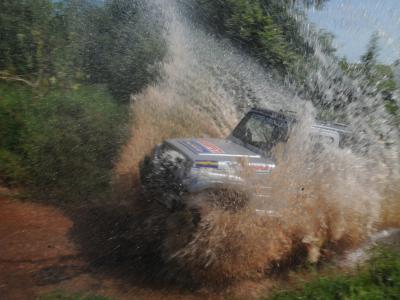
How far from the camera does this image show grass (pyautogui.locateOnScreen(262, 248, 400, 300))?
3.89 meters

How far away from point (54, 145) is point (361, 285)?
514 centimetres

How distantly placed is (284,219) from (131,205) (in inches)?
95.4

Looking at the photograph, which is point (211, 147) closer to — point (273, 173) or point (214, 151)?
point (214, 151)

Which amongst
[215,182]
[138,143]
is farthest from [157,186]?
[138,143]

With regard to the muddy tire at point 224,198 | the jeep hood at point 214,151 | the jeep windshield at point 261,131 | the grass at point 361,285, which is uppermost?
the jeep windshield at point 261,131

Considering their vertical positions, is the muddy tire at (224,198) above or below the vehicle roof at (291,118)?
below

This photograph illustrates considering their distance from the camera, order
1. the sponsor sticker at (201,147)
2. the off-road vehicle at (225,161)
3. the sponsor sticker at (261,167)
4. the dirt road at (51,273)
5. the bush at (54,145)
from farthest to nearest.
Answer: the bush at (54,145) < the sponsor sticker at (201,147) < the sponsor sticker at (261,167) < the off-road vehicle at (225,161) < the dirt road at (51,273)

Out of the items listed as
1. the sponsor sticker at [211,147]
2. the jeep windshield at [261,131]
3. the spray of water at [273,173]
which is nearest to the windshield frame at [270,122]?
the jeep windshield at [261,131]

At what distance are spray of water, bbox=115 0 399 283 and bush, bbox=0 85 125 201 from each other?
1.55 feet

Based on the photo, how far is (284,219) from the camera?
5.18 m

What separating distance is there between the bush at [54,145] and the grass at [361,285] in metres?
4.17

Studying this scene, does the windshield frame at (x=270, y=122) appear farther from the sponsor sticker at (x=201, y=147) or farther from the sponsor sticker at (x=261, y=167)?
the sponsor sticker at (x=201, y=147)

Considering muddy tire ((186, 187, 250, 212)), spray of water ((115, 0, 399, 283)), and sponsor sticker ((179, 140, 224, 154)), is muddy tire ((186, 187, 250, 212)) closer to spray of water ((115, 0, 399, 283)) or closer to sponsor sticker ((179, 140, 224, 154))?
spray of water ((115, 0, 399, 283))

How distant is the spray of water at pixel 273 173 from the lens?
4.93m
